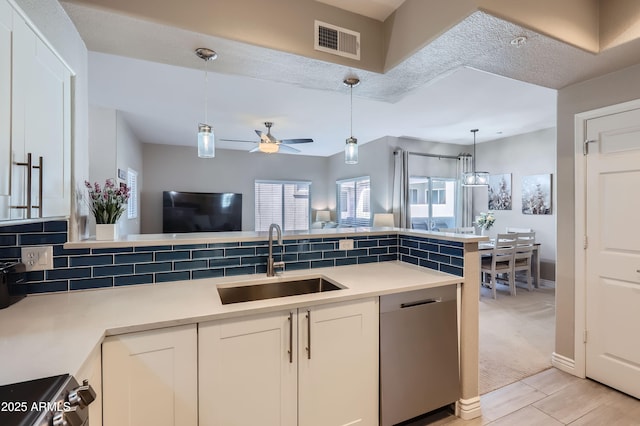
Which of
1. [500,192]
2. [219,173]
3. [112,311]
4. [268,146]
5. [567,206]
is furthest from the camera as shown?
[219,173]

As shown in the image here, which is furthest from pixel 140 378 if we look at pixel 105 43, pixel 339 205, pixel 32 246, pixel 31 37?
pixel 339 205

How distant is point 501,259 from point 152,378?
183 inches

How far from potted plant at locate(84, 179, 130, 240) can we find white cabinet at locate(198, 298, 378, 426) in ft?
3.04

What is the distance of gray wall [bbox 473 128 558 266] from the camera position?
504 centimetres

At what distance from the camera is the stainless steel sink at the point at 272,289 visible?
188 centimetres

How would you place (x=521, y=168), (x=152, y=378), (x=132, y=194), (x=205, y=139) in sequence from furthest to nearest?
(x=521, y=168)
(x=132, y=194)
(x=205, y=139)
(x=152, y=378)

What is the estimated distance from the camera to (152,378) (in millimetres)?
1258

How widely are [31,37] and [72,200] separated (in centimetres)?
79

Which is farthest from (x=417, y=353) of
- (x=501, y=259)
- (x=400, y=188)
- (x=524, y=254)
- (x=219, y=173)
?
(x=219, y=173)

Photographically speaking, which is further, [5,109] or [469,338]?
[469,338]

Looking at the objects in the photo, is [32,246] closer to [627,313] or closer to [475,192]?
[627,313]

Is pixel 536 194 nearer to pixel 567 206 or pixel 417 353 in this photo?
pixel 567 206

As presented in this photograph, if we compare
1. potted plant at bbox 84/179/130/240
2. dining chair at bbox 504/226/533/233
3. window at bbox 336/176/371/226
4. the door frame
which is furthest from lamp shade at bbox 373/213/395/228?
potted plant at bbox 84/179/130/240

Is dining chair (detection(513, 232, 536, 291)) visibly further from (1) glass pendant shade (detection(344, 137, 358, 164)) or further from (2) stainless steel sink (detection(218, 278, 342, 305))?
(2) stainless steel sink (detection(218, 278, 342, 305))
